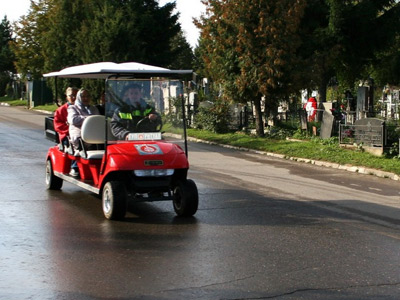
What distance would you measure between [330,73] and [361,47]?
11.0ft

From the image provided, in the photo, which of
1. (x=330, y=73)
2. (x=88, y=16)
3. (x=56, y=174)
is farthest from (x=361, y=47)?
(x=56, y=174)

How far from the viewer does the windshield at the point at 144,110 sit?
377 inches

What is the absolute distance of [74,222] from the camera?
9.00 meters

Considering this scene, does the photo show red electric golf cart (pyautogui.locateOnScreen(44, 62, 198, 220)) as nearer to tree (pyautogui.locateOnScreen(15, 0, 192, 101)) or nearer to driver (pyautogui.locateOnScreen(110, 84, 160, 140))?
driver (pyautogui.locateOnScreen(110, 84, 160, 140))

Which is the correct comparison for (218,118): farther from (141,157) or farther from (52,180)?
(141,157)

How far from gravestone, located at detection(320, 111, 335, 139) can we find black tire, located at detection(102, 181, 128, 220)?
1383 centimetres

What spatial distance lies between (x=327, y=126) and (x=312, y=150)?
110 inches

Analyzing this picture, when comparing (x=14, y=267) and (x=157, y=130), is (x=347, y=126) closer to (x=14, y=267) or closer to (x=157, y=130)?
(x=157, y=130)

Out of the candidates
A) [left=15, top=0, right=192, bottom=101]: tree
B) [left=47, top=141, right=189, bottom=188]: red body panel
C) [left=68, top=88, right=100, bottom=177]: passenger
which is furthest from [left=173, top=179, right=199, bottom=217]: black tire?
[left=15, top=0, right=192, bottom=101]: tree

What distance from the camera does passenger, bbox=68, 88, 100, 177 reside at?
10602 millimetres

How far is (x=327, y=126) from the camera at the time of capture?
2189 cm

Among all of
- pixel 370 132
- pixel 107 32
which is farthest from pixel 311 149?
pixel 107 32

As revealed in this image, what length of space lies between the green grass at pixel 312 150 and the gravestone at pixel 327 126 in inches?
21.3

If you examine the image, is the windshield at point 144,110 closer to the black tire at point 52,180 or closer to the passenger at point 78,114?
the passenger at point 78,114
